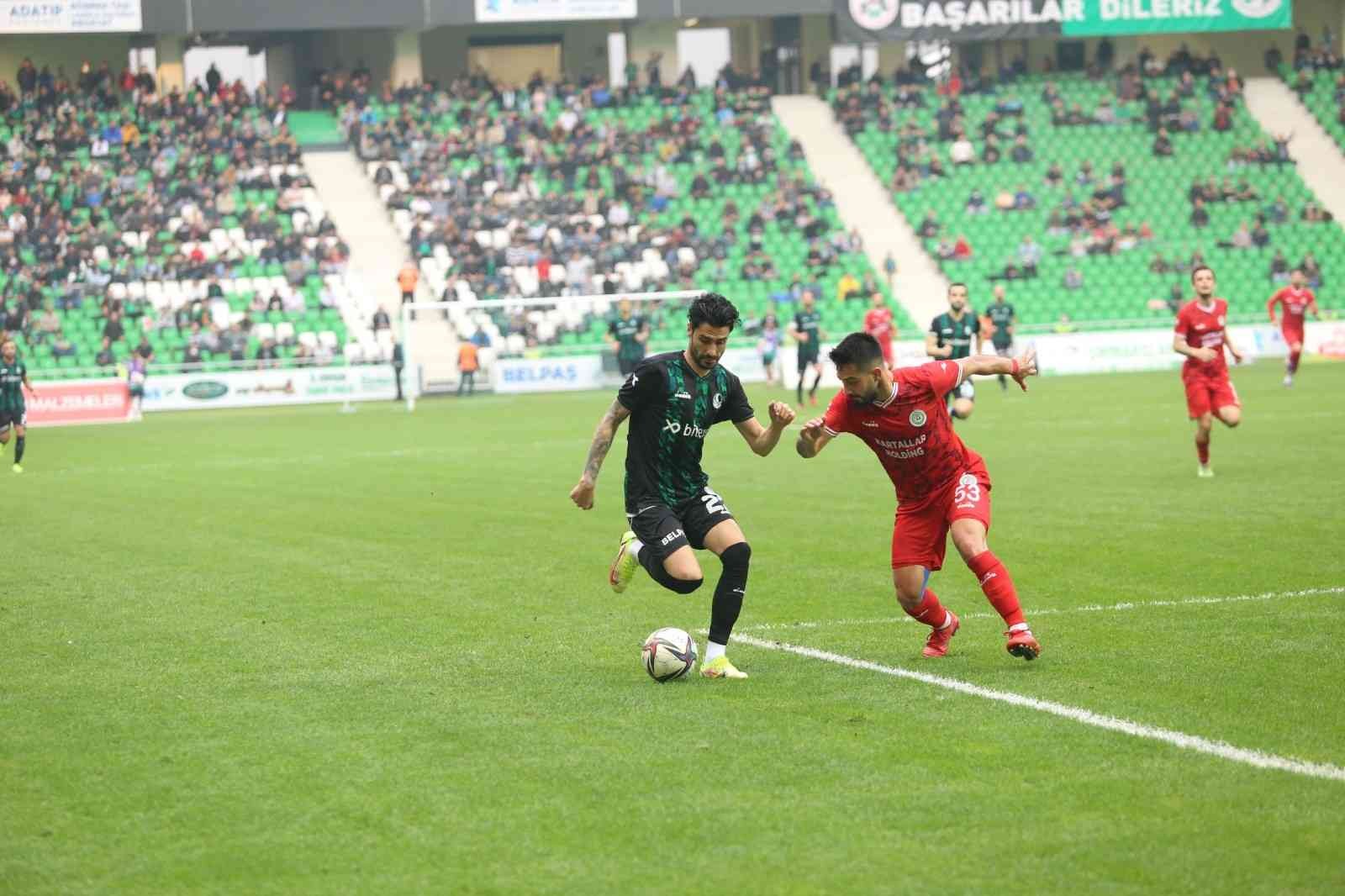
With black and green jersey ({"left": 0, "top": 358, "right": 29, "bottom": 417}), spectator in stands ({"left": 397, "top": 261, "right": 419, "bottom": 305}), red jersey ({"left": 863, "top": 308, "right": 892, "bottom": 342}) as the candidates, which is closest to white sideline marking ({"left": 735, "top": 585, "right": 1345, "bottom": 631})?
black and green jersey ({"left": 0, "top": 358, "right": 29, "bottom": 417})

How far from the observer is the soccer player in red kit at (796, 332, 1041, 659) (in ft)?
27.8

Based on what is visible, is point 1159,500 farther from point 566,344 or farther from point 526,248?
point 526,248

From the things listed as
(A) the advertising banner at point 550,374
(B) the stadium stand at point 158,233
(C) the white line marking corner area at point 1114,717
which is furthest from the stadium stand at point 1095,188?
(C) the white line marking corner area at point 1114,717

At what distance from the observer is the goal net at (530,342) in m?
42.1

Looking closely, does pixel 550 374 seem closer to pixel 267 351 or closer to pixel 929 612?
pixel 267 351

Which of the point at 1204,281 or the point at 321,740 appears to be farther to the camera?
the point at 1204,281

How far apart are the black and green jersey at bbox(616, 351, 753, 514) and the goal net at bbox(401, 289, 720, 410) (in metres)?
32.4

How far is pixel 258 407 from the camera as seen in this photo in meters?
40.8

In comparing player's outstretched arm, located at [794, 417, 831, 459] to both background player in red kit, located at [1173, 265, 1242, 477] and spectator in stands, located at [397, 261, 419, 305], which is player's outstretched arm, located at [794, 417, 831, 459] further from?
spectator in stands, located at [397, 261, 419, 305]

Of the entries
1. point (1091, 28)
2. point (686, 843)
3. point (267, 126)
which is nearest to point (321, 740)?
point (686, 843)

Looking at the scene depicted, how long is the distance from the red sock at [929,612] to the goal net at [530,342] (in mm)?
32609

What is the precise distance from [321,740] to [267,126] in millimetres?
44551

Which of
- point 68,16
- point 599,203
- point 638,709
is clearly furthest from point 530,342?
point 638,709

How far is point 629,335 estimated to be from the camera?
37.2 meters
